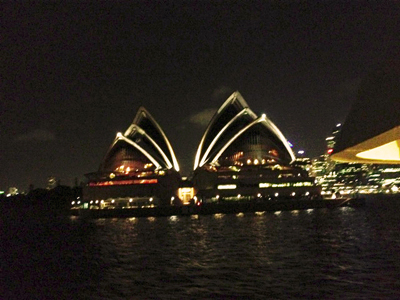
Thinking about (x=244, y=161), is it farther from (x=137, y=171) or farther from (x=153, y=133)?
(x=137, y=171)

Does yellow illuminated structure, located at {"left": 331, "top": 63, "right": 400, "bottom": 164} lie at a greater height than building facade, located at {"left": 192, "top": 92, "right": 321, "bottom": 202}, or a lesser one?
lesser

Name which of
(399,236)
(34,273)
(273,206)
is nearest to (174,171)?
(273,206)

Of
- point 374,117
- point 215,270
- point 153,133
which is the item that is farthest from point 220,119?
point 374,117

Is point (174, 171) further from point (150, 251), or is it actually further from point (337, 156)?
point (337, 156)

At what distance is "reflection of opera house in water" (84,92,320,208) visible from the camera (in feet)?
208

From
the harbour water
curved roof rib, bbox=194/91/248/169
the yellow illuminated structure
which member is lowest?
the harbour water

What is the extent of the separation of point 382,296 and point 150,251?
37.2ft

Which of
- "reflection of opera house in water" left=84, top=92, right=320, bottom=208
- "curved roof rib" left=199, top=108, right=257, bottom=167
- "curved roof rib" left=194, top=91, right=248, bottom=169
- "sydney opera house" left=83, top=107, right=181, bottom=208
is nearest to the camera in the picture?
"curved roof rib" left=194, top=91, right=248, bottom=169

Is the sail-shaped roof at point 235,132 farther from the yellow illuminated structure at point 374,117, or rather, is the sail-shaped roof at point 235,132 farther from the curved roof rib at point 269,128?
the yellow illuminated structure at point 374,117

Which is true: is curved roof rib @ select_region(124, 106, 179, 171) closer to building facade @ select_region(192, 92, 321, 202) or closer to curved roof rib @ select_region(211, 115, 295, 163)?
building facade @ select_region(192, 92, 321, 202)

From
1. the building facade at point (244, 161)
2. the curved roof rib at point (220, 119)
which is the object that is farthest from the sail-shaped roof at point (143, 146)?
the building facade at point (244, 161)

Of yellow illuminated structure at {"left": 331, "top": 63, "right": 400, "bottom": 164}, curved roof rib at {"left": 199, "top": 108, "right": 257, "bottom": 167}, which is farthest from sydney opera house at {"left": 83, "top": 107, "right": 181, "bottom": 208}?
yellow illuminated structure at {"left": 331, "top": 63, "right": 400, "bottom": 164}

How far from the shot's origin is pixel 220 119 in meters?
65.4

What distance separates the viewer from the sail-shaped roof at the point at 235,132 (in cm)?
6397
